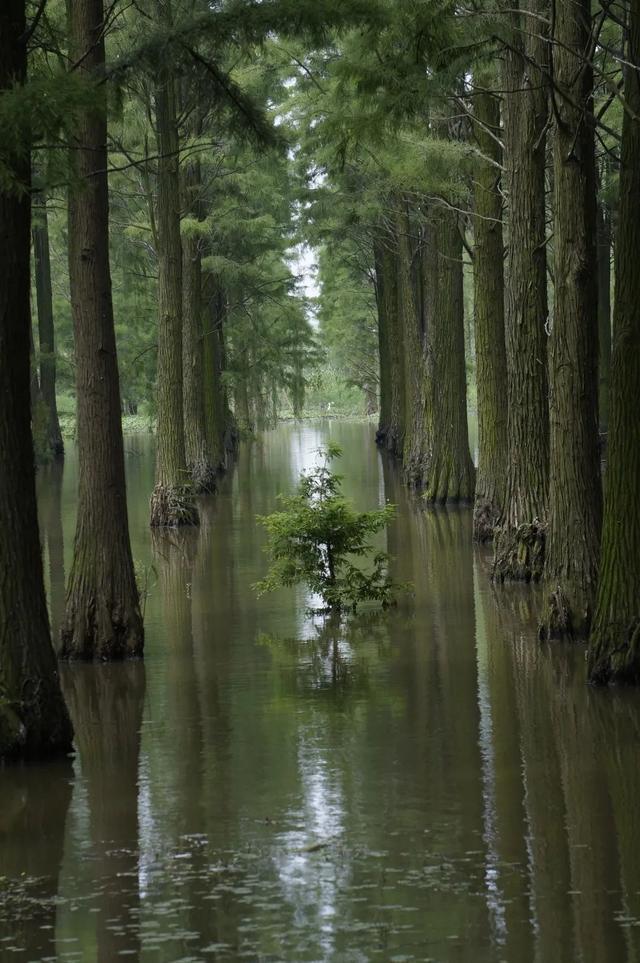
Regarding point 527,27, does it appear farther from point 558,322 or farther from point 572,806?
point 572,806

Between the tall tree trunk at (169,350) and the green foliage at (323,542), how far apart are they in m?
8.29

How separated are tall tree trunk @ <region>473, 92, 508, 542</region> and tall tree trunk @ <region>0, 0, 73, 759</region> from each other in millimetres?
10620

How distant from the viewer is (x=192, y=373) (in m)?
26.9

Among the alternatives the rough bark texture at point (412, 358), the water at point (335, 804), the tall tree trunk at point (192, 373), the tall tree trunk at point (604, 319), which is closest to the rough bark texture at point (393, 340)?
the rough bark texture at point (412, 358)

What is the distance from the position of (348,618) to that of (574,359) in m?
3.44

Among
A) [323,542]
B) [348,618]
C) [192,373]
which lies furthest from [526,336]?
[192,373]

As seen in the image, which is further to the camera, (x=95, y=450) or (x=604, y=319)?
(x=604, y=319)

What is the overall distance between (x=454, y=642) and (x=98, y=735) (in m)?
3.65

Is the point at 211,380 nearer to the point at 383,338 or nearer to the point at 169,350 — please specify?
the point at 383,338

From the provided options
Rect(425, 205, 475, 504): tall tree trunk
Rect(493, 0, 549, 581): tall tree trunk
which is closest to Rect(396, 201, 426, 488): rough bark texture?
Rect(425, 205, 475, 504): tall tree trunk

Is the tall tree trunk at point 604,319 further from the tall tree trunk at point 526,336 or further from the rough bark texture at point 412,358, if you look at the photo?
the tall tree trunk at point 526,336

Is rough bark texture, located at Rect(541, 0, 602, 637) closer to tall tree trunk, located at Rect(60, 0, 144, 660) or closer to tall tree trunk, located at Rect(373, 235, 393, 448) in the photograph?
tall tree trunk, located at Rect(60, 0, 144, 660)

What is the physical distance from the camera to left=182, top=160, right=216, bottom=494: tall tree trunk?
26875 mm

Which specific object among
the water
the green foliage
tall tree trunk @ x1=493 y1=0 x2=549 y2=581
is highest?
tall tree trunk @ x1=493 y1=0 x2=549 y2=581
